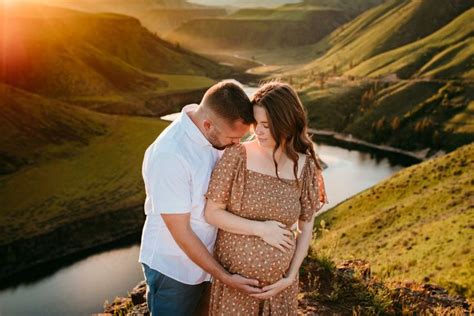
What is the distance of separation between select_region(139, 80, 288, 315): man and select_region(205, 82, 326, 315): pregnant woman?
152 millimetres

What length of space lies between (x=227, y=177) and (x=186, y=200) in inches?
20.5

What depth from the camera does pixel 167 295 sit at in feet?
18.4

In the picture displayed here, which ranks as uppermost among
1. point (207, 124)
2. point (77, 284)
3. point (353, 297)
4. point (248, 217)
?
point (207, 124)

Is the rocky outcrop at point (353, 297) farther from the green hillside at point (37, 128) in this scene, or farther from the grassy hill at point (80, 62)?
the grassy hill at point (80, 62)

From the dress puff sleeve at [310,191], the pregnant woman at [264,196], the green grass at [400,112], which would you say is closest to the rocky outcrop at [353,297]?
the dress puff sleeve at [310,191]

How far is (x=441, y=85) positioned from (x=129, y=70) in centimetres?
7986

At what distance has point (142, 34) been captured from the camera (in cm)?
18800

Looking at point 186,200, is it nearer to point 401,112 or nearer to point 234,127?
point 234,127

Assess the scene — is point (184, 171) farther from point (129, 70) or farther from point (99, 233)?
point (129, 70)

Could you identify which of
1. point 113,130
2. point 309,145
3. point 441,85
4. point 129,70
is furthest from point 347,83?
point 309,145

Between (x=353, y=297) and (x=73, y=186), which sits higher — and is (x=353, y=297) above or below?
below

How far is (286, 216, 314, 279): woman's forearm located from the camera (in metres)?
5.77

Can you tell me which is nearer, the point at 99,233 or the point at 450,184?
the point at 450,184

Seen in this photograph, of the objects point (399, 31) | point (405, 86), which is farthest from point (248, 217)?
point (399, 31)
